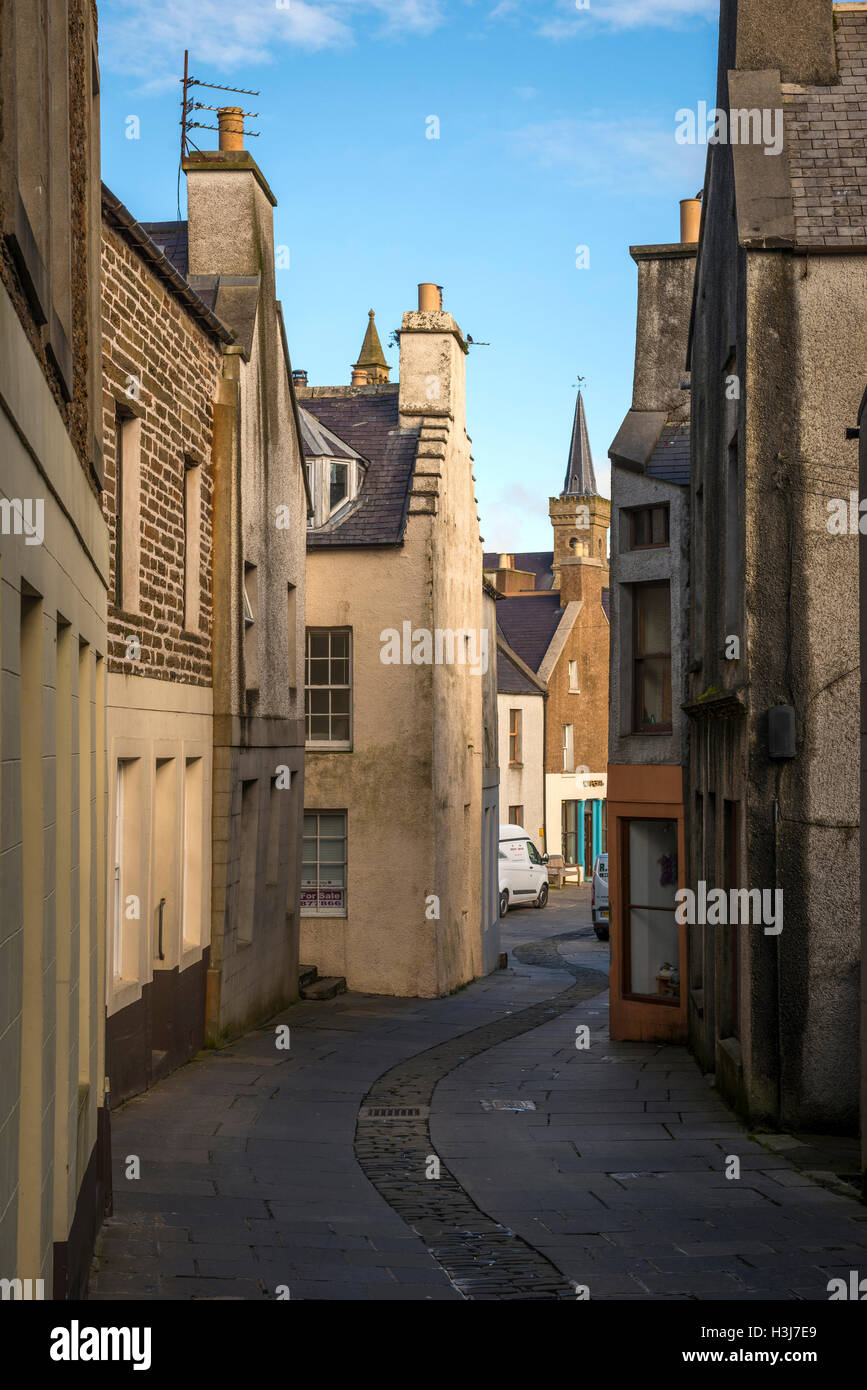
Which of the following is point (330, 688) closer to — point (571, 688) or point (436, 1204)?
point (436, 1204)

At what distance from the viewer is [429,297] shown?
2920 centimetres

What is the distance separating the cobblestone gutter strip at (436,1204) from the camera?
26.5ft

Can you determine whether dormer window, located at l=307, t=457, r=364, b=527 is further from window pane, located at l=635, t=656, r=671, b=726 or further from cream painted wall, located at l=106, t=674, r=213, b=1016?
cream painted wall, located at l=106, t=674, r=213, b=1016

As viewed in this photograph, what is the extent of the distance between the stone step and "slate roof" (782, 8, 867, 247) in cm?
1390

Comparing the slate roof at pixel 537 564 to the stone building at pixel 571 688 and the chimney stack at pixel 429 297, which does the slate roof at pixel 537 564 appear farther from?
the chimney stack at pixel 429 297

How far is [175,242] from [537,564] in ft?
209

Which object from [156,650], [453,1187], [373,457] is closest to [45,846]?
[453,1187]

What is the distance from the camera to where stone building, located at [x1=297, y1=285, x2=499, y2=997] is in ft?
82.3

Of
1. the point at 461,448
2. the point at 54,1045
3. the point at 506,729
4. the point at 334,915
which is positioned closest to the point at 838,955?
the point at 54,1045

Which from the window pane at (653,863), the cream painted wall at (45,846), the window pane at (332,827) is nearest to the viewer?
the cream painted wall at (45,846)

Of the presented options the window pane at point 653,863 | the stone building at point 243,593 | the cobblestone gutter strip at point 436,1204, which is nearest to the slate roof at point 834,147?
the stone building at point 243,593

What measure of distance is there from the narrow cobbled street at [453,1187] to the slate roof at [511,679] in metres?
35.5

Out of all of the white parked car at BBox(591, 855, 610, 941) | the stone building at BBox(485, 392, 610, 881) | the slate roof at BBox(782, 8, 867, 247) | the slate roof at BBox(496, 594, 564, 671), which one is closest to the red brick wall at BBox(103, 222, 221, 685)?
the slate roof at BBox(782, 8, 867, 247)

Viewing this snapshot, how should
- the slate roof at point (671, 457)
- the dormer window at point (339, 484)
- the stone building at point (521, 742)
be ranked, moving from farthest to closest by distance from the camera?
the stone building at point (521, 742) < the dormer window at point (339, 484) < the slate roof at point (671, 457)
